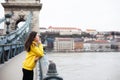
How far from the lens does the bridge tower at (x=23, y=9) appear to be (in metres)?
31.7

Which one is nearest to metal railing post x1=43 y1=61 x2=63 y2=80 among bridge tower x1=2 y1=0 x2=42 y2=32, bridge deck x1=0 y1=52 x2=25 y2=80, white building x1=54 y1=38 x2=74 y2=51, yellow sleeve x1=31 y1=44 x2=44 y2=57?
yellow sleeve x1=31 y1=44 x2=44 y2=57

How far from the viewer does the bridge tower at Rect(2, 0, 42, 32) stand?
104 ft

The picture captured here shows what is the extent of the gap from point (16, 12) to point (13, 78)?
25462 mm

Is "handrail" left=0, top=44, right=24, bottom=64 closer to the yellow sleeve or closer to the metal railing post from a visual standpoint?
the yellow sleeve

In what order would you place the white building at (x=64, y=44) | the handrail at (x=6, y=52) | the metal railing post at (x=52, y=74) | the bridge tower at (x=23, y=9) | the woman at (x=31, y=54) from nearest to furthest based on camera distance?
the metal railing post at (x=52, y=74) → the woman at (x=31, y=54) → the handrail at (x=6, y=52) → the bridge tower at (x=23, y=9) → the white building at (x=64, y=44)

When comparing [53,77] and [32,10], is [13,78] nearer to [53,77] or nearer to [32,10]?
[53,77]

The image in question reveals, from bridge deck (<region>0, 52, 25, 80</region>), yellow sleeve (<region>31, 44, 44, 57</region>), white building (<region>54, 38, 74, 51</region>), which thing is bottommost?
white building (<region>54, 38, 74, 51</region>)

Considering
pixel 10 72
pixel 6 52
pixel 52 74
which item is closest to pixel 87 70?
pixel 6 52

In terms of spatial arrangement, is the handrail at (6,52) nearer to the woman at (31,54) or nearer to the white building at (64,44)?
the woman at (31,54)

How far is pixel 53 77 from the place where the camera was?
3330mm

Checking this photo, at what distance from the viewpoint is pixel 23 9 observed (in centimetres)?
3259

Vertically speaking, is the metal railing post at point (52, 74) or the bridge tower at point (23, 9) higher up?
the bridge tower at point (23, 9)

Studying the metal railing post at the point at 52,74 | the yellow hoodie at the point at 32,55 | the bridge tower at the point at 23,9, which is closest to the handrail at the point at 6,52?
the yellow hoodie at the point at 32,55

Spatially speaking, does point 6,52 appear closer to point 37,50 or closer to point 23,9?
point 37,50
